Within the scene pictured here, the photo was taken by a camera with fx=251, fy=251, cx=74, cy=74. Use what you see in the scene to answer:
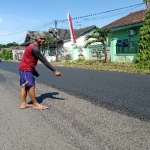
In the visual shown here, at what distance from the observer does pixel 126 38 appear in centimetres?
2330

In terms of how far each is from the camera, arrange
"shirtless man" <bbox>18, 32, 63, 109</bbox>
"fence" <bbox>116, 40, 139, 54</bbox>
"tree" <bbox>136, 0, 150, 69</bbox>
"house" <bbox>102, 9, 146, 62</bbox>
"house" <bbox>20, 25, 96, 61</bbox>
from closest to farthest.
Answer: "shirtless man" <bbox>18, 32, 63, 109</bbox>, "tree" <bbox>136, 0, 150, 69</bbox>, "house" <bbox>102, 9, 146, 62</bbox>, "fence" <bbox>116, 40, 139, 54</bbox>, "house" <bbox>20, 25, 96, 61</bbox>

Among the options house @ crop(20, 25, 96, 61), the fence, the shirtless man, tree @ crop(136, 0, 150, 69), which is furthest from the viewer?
house @ crop(20, 25, 96, 61)

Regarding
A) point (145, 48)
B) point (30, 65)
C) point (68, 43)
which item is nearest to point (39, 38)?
point (30, 65)

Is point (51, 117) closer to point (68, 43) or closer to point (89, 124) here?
point (89, 124)

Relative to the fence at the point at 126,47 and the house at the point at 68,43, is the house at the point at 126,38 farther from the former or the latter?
the house at the point at 68,43

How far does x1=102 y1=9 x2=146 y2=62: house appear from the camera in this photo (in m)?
21.8

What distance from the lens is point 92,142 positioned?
3.58 m

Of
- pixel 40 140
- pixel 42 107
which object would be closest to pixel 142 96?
pixel 42 107

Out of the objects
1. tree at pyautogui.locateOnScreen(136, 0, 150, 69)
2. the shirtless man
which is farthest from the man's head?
tree at pyautogui.locateOnScreen(136, 0, 150, 69)

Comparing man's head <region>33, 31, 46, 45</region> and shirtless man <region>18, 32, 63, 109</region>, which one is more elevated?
man's head <region>33, 31, 46, 45</region>

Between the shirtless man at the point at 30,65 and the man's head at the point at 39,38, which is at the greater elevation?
the man's head at the point at 39,38

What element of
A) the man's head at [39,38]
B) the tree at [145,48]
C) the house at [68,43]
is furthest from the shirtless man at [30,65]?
the house at [68,43]

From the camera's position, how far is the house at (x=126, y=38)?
71.6 feet

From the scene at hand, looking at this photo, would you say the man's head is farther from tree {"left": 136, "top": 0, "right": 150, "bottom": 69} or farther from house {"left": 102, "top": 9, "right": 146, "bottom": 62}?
house {"left": 102, "top": 9, "right": 146, "bottom": 62}
